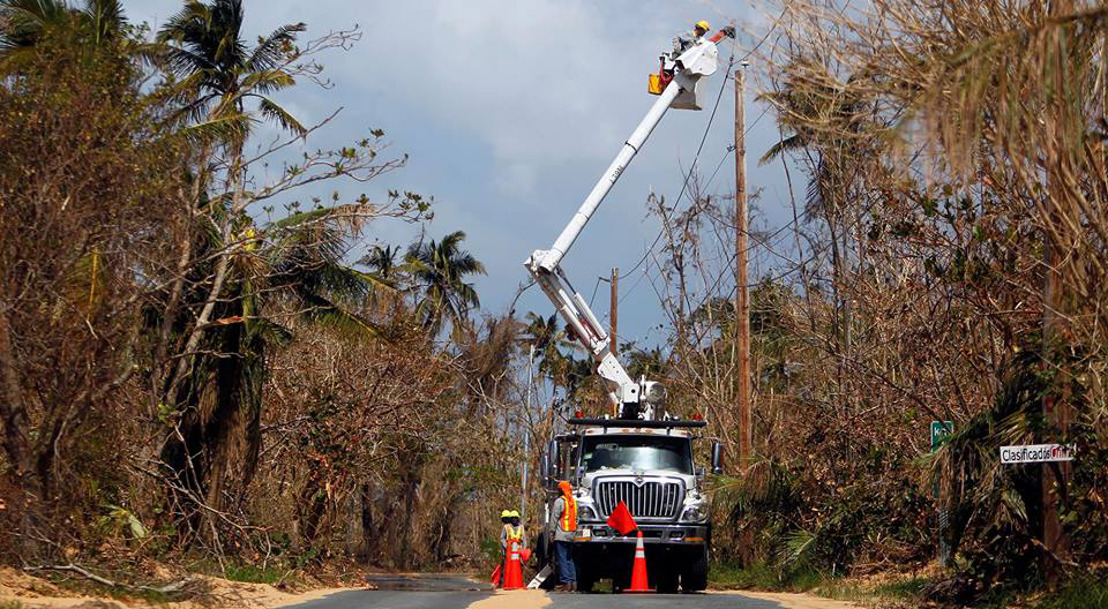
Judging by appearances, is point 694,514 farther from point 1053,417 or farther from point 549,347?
point 549,347

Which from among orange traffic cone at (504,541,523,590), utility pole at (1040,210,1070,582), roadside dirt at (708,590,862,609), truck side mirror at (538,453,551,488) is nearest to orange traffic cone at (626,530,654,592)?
roadside dirt at (708,590,862,609)

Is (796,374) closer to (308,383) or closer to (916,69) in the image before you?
(308,383)

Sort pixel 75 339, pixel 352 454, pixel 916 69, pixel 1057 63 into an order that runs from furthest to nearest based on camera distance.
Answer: pixel 352 454
pixel 75 339
pixel 916 69
pixel 1057 63

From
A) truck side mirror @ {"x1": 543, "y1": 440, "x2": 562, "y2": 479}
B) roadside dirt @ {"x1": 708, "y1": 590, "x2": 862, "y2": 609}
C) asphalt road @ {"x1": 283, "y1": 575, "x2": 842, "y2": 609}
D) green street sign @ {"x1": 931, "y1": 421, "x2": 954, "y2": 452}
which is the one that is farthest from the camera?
truck side mirror @ {"x1": 543, "y1": 440, "x2": 562, "y2": 479}

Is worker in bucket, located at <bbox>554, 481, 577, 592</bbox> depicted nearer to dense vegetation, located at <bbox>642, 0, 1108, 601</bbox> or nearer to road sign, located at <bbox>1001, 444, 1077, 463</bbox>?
dense vegetation, located at <bbox>642, 0, 1108, 601</bbox>

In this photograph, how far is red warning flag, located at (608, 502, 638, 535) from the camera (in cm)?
2206

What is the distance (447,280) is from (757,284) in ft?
92.2

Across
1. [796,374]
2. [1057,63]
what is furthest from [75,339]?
[796,374]

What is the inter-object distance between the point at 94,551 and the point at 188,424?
8.19 metres

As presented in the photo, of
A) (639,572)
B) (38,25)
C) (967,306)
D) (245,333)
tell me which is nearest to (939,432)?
(967,306)

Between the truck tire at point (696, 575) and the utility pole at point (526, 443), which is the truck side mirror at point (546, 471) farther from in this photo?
the utility pole at point (526, 443)

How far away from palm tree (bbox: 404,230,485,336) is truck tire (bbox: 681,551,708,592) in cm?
3603

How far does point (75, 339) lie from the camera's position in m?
16.7

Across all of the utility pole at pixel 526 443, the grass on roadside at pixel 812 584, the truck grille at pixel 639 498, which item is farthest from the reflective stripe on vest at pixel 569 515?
the utility pole at pixel 526 443
